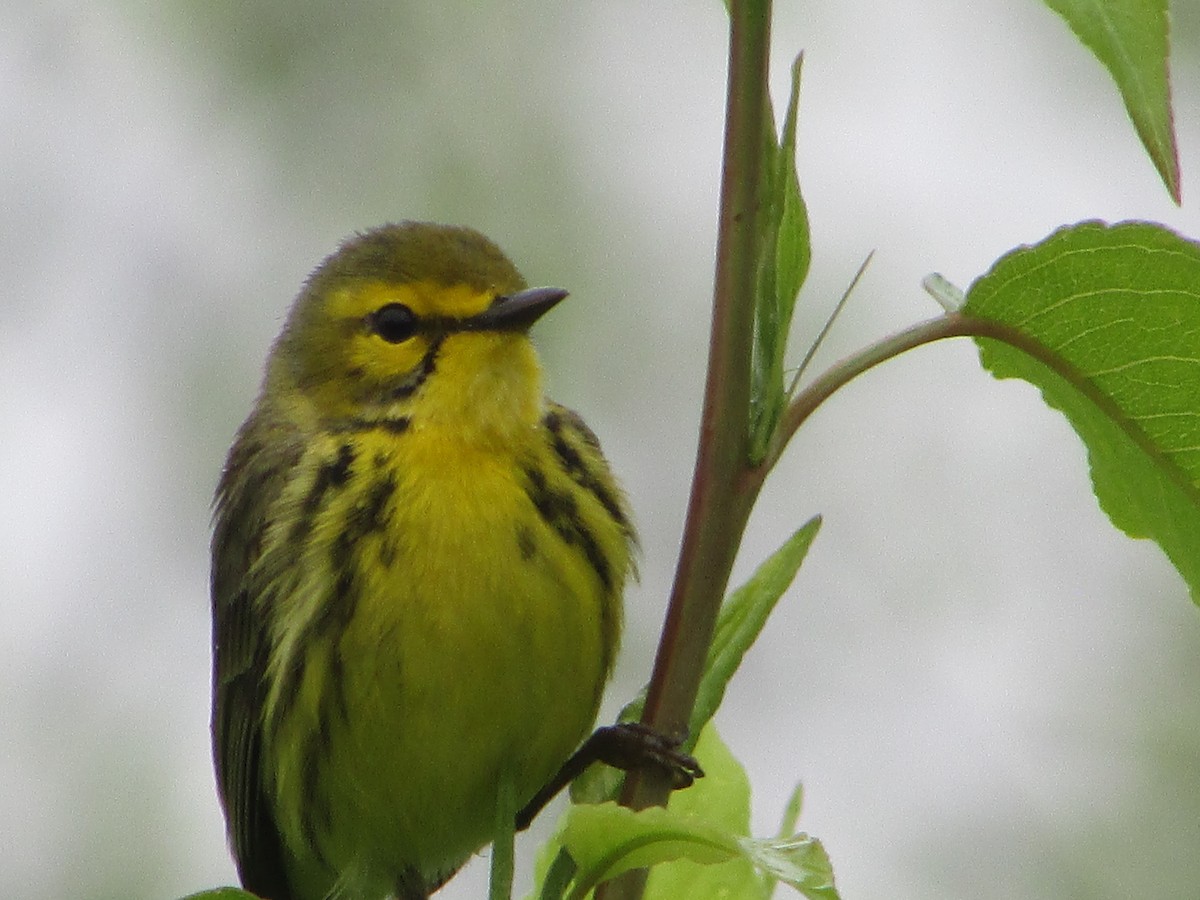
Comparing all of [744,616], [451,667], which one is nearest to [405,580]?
[451,667]

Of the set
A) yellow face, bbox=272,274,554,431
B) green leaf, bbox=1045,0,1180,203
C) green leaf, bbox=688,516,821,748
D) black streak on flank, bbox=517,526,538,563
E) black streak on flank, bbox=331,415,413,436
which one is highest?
green leaf, bbox=1045,0,1180,203

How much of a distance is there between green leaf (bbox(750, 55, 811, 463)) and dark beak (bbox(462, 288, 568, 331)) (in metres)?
1.82

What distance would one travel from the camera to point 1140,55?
140cm

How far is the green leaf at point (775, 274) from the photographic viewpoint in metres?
1.60

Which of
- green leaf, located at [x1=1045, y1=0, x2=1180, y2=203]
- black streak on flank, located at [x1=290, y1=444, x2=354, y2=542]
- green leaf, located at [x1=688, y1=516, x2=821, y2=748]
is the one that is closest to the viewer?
green leaf, located at [x1=1045, y1=0, x2=1180, y2=203]

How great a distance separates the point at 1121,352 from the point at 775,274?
16.2 inches

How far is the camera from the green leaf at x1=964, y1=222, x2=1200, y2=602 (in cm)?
168

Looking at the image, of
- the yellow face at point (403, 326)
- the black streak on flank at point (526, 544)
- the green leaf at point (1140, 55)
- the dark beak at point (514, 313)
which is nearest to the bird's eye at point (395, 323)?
the yellow face at point (403, 326)

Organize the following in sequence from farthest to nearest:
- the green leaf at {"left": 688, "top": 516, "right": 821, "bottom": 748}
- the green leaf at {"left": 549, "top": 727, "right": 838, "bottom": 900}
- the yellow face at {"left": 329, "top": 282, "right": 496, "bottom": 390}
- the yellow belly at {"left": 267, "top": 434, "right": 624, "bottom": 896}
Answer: the yellow face at {"left": 329, "top": 282, "right": 496, "bottom": 390} → the yellow belly at {"left": 267, "top": 434, "right": 624, "bottom": 896} → the green leaf at {"left": 688, "top": 516, "right": 821, "bottom": 748} → the green leaf at {"left": 549, "top": 727, "right": 838, "bottom": 900}

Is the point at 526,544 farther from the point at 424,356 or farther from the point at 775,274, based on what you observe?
the point at 775,274

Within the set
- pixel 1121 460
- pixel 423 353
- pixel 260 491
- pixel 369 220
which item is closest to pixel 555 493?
pixel 423 353

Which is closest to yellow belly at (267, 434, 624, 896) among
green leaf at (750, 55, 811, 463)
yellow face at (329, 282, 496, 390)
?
yellow face at (329, 282, 496, 390)

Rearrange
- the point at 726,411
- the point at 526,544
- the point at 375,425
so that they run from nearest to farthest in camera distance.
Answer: the point at 726,411
the point at 526,544
the point at 375,425

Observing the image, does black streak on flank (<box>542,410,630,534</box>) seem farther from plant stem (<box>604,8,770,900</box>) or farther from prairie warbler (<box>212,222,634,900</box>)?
plant stem (<box>604,8,770,900</box>)
